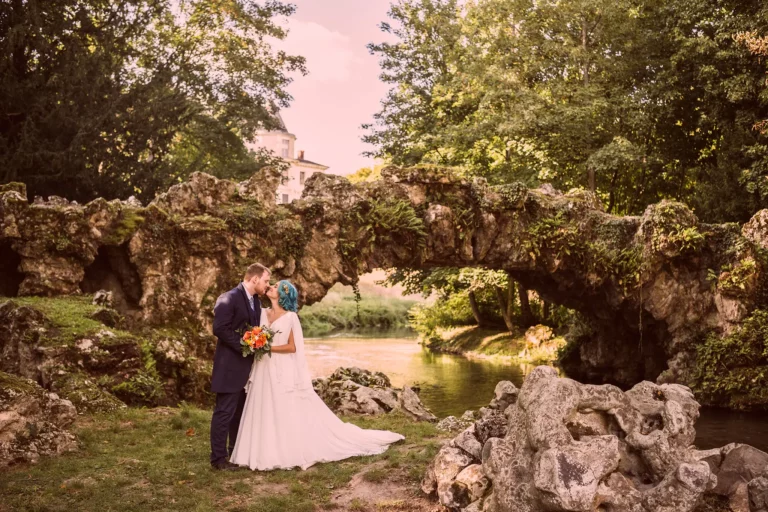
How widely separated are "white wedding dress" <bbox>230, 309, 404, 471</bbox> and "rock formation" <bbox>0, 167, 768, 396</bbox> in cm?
674

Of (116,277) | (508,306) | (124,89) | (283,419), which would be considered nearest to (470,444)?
(283,419)

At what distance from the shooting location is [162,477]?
8.01 metres

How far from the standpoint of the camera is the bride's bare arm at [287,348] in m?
8.79

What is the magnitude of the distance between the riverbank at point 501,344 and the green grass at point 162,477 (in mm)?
20244

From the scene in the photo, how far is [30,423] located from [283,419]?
10.6 ft

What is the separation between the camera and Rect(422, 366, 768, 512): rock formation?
236 inches

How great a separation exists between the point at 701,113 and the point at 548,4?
739 cm

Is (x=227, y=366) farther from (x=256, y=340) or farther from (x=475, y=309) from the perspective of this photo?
(x=475, y=309)

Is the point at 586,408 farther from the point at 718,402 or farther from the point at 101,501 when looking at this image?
the point at 718,402

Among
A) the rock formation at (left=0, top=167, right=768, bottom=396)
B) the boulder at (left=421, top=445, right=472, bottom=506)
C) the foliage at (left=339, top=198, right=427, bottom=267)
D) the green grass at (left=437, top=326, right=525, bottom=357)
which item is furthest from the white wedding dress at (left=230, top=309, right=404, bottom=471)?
the green grass at (left=437, top=326, right=525, bottom=357)

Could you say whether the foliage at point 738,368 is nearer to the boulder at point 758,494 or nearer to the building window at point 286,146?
the boulder at point 758,494

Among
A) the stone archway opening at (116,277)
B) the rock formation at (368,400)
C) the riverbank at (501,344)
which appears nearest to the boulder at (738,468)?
the rock formation at (368,400)

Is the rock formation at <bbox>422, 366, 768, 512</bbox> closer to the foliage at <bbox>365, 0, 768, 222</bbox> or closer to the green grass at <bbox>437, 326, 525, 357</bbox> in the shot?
the foliage at <bbox>365, 0, 768, 222</bbox>

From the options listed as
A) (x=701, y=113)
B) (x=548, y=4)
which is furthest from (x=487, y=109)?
Result: (x=701, y=113)
